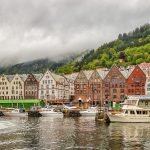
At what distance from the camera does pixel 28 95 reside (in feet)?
609

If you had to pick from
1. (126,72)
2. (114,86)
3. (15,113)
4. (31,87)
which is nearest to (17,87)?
(31,87)

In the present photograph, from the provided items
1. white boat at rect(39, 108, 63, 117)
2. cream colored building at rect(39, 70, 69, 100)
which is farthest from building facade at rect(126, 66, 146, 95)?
white boat at rect(39, 108, 63, 117)

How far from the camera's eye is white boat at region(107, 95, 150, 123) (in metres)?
91.8

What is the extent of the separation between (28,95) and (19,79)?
9203 mm

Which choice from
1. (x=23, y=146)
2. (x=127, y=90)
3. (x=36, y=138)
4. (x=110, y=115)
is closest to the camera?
(x=23, y=146)

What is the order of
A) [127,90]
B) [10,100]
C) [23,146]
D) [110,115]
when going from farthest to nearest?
[10,100]
[127,90]
[110,115]
[23,146]

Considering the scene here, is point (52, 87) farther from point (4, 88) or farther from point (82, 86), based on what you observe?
point (4, 88)

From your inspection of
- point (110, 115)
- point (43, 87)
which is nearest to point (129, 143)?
point (110, 115)

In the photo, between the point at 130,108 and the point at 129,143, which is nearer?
the point at 129,143

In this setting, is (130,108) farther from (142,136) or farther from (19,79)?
(19,79)

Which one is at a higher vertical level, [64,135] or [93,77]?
[93,77]

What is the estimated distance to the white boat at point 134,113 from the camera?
91812mm

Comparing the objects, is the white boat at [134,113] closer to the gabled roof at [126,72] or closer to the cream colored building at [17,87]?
the gabled roof at [126,72]

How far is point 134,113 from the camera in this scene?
93.1 metres
